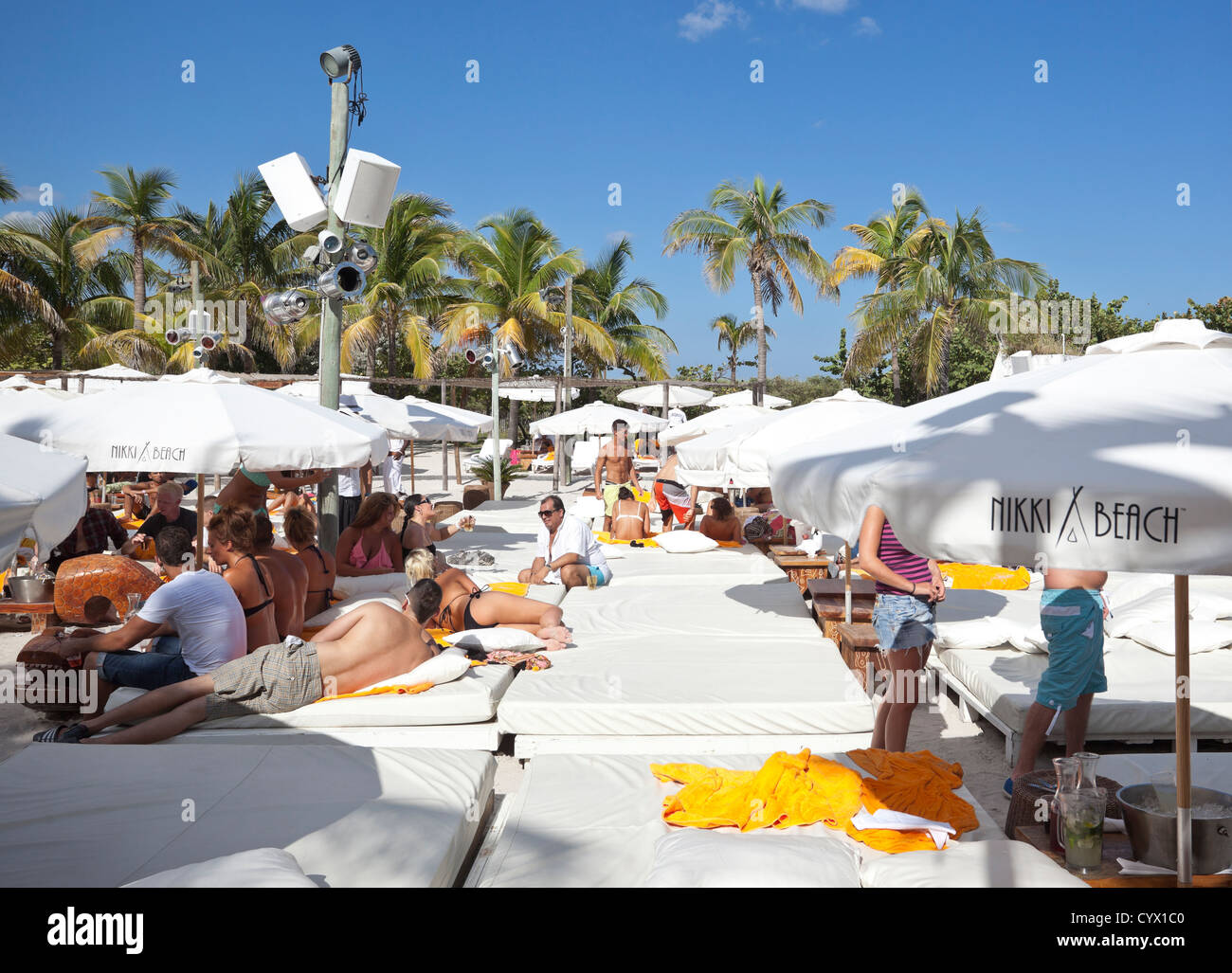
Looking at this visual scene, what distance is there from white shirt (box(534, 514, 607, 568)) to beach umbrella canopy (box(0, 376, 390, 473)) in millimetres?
2087

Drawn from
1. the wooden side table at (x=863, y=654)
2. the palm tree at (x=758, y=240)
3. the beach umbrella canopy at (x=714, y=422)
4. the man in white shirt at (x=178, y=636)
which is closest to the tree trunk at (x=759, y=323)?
the palm tree at (x=758, y=240)

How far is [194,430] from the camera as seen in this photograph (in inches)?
253

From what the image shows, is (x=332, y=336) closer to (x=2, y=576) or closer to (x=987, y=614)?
(x=2, y=576)

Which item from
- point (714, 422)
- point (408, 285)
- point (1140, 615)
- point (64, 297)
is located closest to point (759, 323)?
point (408, 285)

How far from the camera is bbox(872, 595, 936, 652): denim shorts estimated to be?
4598mm

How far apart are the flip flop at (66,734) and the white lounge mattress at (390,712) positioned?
0.24 meters

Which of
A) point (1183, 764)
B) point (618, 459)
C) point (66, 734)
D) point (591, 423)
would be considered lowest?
point (66, 734)

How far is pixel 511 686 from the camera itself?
5359mm

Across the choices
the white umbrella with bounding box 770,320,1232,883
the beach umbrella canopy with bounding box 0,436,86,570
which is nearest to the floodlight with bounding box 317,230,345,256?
the beach umbrella canopy with bounding box 0,436,86,570

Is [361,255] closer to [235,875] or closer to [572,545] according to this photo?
[572,545]

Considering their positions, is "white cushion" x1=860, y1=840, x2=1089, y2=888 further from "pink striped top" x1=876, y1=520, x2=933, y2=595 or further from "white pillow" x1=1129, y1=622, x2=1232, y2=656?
"white pillow" x1=1129, y1=622, x2=1232, y2=656

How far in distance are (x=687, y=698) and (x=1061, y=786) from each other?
2.21 metres

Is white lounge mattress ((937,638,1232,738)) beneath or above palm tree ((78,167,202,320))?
beneath

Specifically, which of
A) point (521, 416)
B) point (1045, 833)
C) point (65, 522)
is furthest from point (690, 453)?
point (521, 416)
